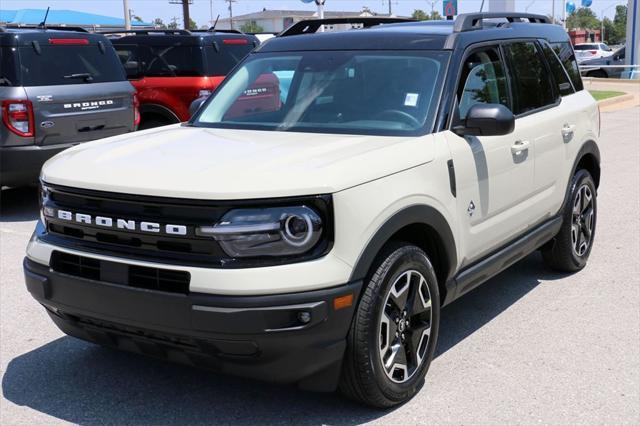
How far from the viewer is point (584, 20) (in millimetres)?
151375

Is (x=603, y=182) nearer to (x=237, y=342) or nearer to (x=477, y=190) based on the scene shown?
(x=477, y=190)

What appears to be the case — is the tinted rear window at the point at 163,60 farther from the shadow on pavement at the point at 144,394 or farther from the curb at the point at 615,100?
the curb at the point at 615,100

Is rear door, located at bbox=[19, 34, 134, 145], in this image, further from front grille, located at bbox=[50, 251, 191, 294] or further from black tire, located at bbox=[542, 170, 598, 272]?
black tire, located at bbox=[542, 170, 598, 272]

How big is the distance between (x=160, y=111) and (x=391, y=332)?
8.09 m

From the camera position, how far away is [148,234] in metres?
3.40

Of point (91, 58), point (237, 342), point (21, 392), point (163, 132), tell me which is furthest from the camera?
point (91, 58)

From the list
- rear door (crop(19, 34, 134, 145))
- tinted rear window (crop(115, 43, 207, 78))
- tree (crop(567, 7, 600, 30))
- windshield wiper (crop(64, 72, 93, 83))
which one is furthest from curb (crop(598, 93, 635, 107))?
tree (crop(567, 7, 600, 30))

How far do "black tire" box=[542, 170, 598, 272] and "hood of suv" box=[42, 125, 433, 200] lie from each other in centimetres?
220

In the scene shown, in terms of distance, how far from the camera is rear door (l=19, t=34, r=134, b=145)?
836cm

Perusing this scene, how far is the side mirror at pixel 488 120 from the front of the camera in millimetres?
4184

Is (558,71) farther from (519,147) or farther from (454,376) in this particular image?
(454,376)

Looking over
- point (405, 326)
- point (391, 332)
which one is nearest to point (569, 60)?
point (405, 326)

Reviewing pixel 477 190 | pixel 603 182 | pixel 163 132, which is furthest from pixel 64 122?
pixel 603 182

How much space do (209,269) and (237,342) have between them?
1.05ft
